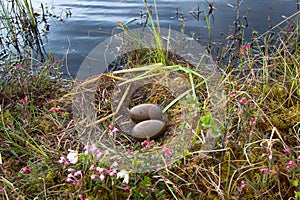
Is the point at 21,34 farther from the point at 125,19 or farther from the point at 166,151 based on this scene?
the point at 166,151

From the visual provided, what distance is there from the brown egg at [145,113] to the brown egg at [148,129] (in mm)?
84

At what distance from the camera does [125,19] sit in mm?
3686

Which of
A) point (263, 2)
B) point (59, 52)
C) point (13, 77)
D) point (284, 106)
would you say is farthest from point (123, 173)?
point (263, 2)

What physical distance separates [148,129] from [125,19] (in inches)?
84.3

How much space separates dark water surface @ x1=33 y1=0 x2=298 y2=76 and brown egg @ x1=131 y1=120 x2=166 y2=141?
1.28m

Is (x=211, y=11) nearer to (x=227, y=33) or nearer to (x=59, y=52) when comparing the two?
(x=227, y=33)

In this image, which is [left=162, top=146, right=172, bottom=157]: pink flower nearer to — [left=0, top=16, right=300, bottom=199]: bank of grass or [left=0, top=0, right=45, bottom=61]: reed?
[left=0, top=16, right=300, bottom=199]: bank of grass

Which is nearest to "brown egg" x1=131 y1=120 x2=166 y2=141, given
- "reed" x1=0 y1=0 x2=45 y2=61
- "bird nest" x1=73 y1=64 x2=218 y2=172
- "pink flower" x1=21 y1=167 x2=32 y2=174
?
"bird nest" x1=73 y1=64 x2=218 y2=172

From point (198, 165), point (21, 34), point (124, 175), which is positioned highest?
point (21, 34)

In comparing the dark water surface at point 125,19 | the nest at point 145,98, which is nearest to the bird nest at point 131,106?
the nest at point 145,98

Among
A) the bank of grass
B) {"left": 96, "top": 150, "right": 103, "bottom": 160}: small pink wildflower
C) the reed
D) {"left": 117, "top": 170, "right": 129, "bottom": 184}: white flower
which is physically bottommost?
the bank of grass

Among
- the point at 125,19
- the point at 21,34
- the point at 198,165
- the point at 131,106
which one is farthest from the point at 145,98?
the point at 21,34

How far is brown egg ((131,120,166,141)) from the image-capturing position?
6.02 ft

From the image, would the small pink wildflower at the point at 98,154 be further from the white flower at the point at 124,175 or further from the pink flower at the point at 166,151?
the pink flower at the point at 166,151
